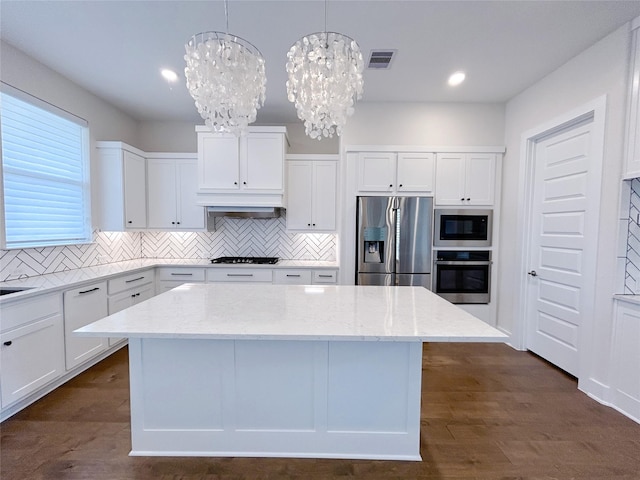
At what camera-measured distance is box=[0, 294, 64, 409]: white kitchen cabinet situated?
2.03 meters

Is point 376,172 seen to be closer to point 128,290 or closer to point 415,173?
point 415,173

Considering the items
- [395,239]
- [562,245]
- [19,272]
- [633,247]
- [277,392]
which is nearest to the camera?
[277,392]

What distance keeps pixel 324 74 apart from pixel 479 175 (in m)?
2.73

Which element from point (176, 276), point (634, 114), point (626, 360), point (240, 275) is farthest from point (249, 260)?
point (634, 114)

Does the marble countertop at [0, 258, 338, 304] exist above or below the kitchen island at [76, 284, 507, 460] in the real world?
above

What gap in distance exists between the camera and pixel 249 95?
5.39 feet

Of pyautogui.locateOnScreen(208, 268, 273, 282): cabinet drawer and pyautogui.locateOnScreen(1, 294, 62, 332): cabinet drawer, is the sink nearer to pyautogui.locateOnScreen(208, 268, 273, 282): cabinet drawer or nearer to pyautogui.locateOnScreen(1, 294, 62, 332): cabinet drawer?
pyautogui.locateOnScreen(1, 294, 62, 332): cabinet drawer

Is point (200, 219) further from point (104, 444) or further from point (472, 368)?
point (472, 368)

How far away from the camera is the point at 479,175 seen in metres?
3.51

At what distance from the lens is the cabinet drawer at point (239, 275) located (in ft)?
11.9

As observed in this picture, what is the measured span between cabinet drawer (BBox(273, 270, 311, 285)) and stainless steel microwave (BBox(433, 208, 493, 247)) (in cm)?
159

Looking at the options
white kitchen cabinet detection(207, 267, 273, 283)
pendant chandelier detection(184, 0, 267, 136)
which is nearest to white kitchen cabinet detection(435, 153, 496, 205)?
white kitchen cabinet detection(207, 267, 273, 283)

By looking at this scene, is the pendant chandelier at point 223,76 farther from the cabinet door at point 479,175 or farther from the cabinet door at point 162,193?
the cabinet door at point 479,175

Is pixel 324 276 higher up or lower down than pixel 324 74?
lower down
